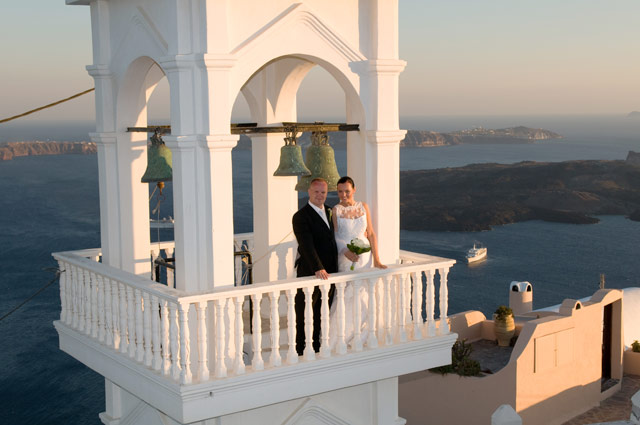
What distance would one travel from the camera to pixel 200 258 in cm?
747

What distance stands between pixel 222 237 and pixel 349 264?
4.32 feet

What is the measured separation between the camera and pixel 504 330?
1736 centimetres

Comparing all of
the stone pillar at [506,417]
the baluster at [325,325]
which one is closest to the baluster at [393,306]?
the baluster at [325,325]

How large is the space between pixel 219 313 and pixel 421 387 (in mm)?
9875

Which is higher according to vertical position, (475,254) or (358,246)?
(358,246)

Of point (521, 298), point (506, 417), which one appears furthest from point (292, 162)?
point (521, 298)

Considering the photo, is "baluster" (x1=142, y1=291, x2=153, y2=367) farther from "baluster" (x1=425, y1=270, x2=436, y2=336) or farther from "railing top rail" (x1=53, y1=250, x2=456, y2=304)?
"baluster" (x1=425, y1=270, x2=436, y2=336)

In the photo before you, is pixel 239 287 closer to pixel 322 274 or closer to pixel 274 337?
pixel 274 337

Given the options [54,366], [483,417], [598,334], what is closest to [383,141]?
[483,417]

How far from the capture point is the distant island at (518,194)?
10319cm

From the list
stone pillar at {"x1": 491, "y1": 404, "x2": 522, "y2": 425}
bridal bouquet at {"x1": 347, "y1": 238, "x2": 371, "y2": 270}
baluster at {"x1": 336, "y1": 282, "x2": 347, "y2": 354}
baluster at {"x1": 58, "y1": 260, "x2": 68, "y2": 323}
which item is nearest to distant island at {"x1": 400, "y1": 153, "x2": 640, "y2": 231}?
baluster at {"x1": 58, "y1": 260, "x2": 68, "y2": 323}

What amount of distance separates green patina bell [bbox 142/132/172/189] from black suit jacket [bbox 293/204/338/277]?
4.45 feet

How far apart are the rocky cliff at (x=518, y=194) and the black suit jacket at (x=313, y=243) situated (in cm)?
9206

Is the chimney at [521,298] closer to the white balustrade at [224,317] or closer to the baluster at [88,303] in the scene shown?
the white balustrade at [224,317]
